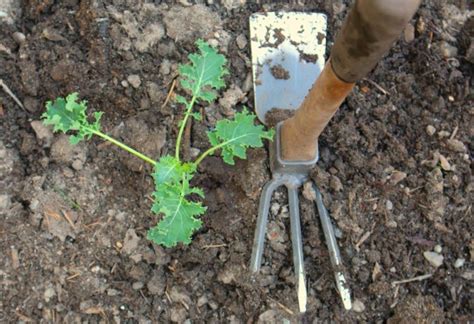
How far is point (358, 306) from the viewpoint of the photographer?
1.75m

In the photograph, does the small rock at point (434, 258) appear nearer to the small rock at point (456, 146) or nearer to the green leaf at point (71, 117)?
the small rock at point (456, 146)

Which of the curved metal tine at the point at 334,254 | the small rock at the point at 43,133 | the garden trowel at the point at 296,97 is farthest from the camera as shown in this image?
the small rock at the point at 43,133

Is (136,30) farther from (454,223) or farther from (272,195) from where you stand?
(454,223)

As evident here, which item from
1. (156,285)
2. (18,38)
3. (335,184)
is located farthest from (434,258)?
(18,38)

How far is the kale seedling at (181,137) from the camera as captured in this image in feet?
5.34

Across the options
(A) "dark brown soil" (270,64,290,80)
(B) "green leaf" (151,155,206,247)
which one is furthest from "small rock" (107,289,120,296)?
(A) "dark brown soil" (270,64,290,80)

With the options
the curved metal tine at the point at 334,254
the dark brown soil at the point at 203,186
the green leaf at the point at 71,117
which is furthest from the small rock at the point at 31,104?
the curved metal tine at the point at 334,254

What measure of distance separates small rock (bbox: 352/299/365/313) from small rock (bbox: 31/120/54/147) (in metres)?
1.10

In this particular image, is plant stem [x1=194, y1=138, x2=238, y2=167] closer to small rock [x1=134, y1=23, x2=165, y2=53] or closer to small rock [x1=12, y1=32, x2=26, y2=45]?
small rock [x1=134, y1=23, x2=165, y2=53]

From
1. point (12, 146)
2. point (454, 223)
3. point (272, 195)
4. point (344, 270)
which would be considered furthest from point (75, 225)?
point (454, 223)

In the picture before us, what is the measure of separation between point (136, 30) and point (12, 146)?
21.7 inches

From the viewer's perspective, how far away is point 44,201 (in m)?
1.78

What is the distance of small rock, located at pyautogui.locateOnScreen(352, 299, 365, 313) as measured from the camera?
5.74ft

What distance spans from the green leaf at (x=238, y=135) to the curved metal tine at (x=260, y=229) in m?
0.16
